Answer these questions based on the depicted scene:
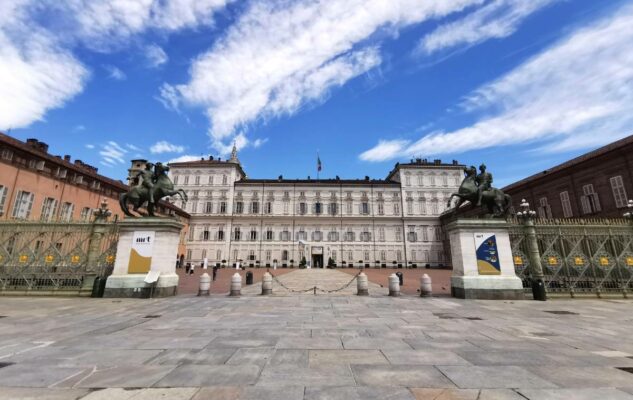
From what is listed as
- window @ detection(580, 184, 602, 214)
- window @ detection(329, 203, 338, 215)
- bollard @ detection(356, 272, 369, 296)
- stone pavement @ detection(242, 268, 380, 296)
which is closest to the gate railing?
stone pavement @ detection(242, 268, 380, 296)

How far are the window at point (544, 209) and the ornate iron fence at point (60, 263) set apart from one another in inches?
1449

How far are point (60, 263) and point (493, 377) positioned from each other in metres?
14.8

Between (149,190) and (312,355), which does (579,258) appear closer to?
(312,355)

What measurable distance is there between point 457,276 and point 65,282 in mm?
15831

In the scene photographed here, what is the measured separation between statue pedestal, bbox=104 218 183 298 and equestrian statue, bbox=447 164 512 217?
11.6 meters

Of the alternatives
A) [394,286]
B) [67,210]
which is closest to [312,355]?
[394,286]

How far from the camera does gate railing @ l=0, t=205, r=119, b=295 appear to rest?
1122 cm

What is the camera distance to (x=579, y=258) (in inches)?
453

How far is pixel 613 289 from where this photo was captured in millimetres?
11500

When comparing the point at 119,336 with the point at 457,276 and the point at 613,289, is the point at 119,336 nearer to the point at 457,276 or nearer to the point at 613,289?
the point at 457,276

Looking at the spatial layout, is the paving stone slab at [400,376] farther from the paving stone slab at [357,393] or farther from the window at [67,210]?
the window at [67,210]

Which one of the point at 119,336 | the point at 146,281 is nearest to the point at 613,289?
the point at 119,336

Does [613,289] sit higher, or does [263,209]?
[263,209]

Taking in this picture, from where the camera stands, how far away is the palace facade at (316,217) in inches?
1906
